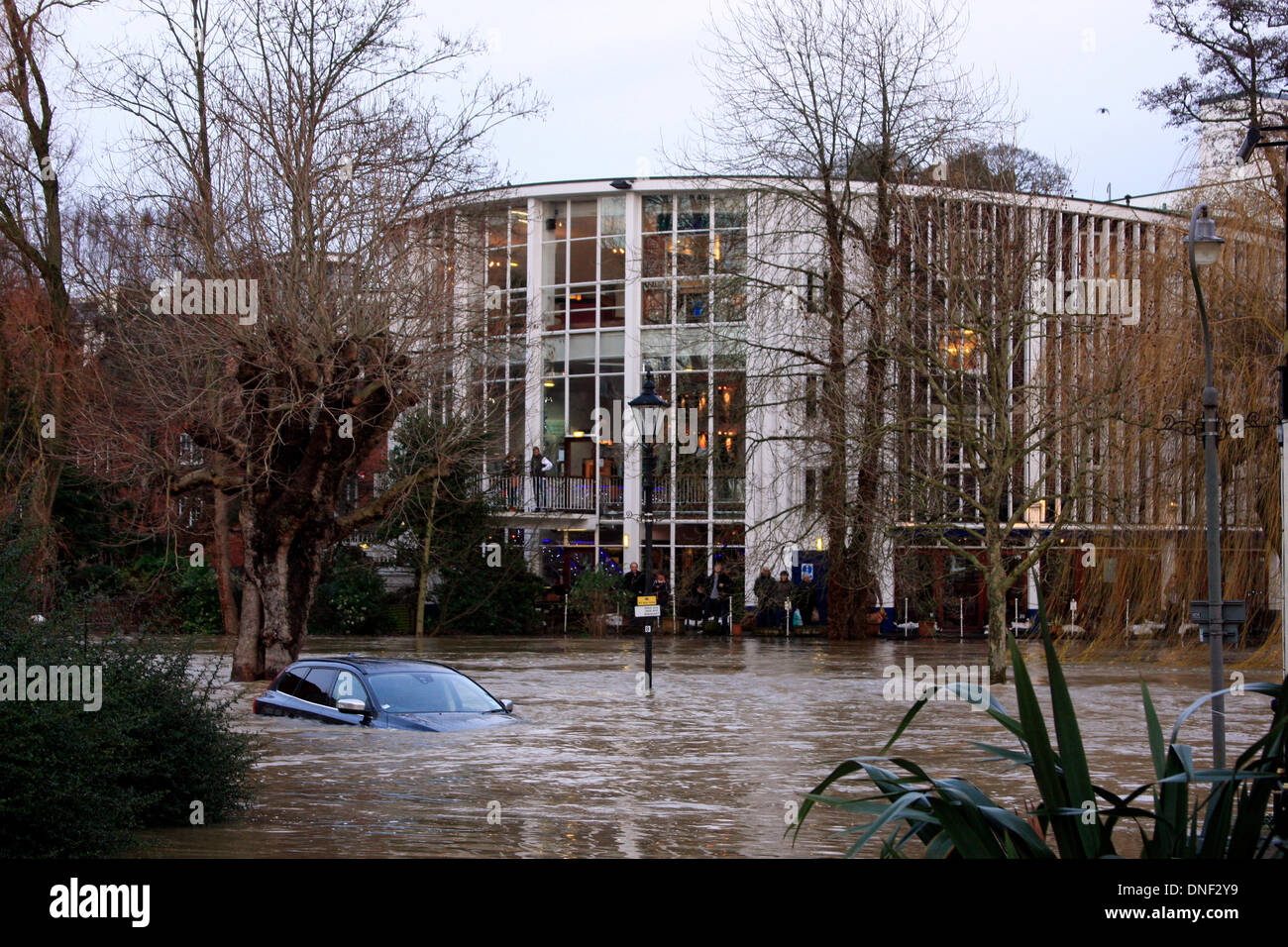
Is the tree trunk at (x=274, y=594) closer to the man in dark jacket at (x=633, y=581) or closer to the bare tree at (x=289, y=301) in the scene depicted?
the bare tree at (x=289, y=301)

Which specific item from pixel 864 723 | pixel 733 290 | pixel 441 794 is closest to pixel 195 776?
pixel 441 794

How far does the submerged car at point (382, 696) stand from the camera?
640 inches

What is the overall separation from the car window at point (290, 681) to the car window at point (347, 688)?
0.81 metres

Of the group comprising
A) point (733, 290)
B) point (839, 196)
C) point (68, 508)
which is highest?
point (839, 196)

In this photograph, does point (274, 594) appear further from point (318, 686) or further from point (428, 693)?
point (428, 693)

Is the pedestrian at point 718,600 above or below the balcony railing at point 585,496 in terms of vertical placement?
below

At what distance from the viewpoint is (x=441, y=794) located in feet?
43.7

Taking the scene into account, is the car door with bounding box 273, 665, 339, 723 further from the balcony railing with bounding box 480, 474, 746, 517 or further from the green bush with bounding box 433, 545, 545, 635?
the balcony railing with bounding box 480, 474, 746, 517

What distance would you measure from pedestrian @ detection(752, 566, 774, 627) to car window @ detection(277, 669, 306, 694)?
18.0m

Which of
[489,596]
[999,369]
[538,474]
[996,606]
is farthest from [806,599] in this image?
[999,369]

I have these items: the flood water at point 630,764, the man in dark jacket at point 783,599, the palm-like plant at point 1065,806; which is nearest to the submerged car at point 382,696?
the flood water at point 630,764
